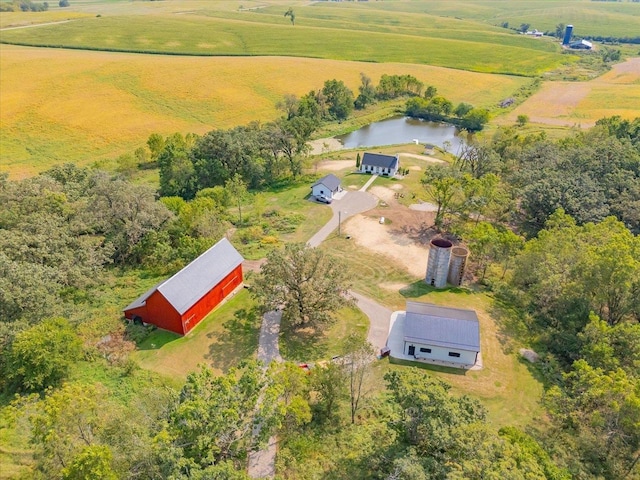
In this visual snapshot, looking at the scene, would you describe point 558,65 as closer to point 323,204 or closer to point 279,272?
point 323,204

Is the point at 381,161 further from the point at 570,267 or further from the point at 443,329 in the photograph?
the point at 443,329

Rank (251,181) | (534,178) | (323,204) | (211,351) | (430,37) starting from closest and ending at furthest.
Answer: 1. (211,351)
2. (534,178)
3. (323,204)
4. (251,181)
5. (430,37)

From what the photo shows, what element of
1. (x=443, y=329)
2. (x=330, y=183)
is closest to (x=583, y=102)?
(x=330, y=183)

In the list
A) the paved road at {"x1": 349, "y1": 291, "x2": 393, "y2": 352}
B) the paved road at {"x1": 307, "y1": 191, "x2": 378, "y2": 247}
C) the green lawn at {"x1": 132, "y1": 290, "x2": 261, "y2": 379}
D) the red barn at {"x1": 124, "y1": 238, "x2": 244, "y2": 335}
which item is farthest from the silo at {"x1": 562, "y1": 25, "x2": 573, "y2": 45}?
the green lawn at {"x1": 132, "y1": 290, "x2": 261, "y2": 379}

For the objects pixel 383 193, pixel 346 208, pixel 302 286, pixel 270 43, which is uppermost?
pixel 270 43

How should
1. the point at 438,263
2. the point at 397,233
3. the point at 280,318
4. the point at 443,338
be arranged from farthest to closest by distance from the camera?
1. the point at 397,233
2. the point at 438,263
3. the point at 280,318
4. the point at 443,338

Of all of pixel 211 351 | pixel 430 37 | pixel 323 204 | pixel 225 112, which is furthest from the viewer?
pixel 430 37

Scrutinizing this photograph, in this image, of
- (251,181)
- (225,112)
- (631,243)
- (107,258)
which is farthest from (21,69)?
(631,243)
